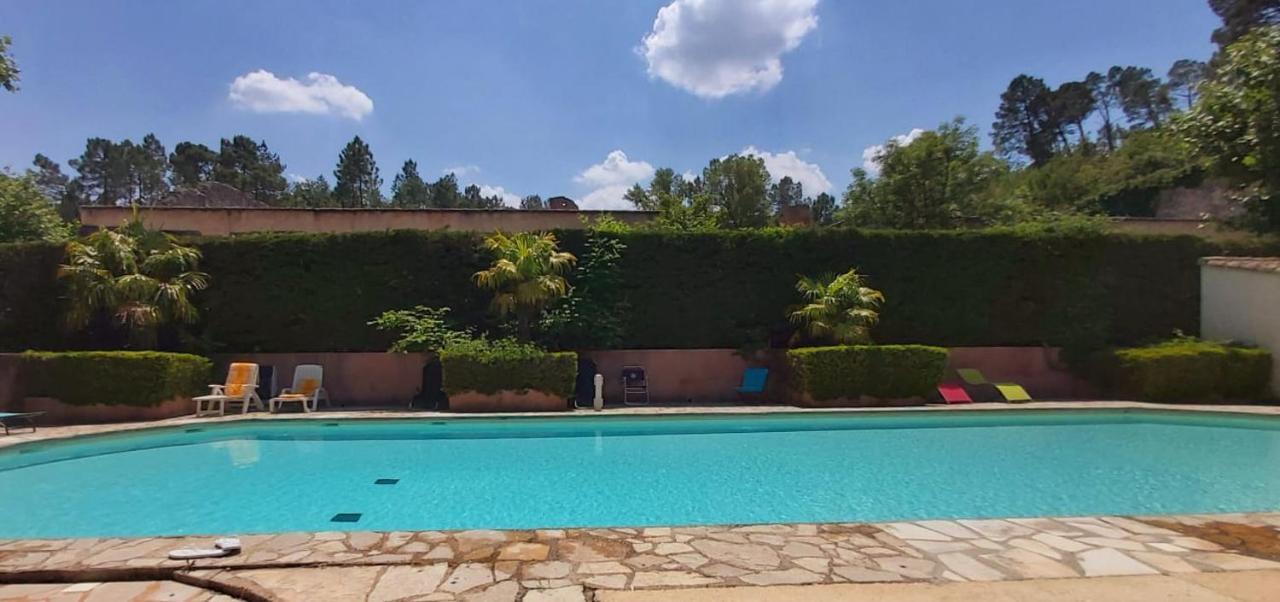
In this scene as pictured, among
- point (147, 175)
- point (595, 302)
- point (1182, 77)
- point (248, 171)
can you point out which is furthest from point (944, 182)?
point (147, 175)

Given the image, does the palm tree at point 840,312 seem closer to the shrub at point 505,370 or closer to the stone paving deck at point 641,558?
the shrub at point 505,370

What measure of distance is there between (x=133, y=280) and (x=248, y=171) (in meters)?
61.4

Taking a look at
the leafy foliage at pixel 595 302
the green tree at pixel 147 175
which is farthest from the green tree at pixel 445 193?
the leafy foliage at pixel 595 302

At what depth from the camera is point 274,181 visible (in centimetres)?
6397

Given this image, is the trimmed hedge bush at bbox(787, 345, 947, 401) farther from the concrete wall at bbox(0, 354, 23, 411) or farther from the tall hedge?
the concrete wall at bbox(0, 354, 23, 411)

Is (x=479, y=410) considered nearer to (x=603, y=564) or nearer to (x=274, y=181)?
(x=603, y=564)

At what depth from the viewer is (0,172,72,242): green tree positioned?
51.8 ft

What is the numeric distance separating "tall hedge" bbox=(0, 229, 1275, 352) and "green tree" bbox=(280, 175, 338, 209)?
165 feet

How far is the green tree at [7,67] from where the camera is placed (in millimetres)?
13352

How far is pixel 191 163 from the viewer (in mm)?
64062

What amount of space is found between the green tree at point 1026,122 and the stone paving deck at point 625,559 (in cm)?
5793

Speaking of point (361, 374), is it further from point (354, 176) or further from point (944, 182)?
point (354, 176)

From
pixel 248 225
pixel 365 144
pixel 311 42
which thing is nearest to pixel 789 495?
pixel 311 42

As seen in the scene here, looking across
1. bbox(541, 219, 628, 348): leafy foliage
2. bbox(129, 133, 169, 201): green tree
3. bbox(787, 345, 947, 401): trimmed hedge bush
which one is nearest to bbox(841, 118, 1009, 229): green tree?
bbox(787, 345, 947, 401): trimmed hedge bush
